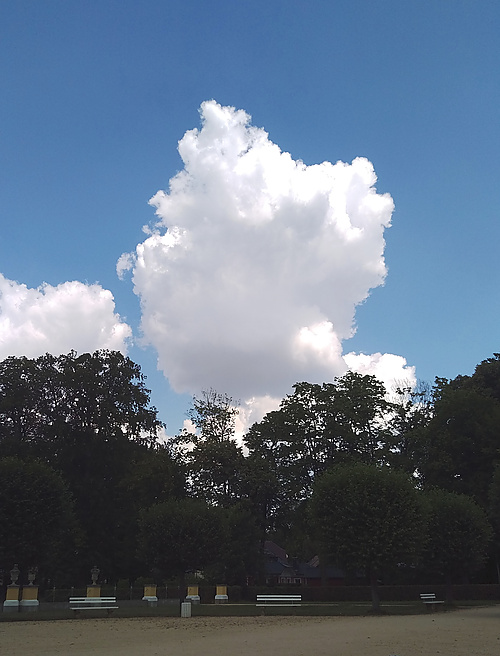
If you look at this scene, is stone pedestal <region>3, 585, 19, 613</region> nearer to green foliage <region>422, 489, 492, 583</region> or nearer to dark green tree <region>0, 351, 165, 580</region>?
dark green tree <region>0, 351, 165, 580</region>

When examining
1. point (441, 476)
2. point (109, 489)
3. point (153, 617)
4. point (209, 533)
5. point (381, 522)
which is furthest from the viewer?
point (109, 489)

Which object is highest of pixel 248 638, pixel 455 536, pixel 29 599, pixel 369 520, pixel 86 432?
pixel 86 432

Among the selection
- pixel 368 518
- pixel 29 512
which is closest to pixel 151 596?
pixel 29 512

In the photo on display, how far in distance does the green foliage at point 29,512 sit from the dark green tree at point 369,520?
13.3 meters

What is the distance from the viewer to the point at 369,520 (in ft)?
99.7

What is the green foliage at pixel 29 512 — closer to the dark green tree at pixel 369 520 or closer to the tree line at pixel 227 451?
the tree line at pixel 227 451

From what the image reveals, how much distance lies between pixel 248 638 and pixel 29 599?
18194 millimetres

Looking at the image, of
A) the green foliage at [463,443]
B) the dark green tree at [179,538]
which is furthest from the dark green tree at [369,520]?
the green foliage at [463,443]

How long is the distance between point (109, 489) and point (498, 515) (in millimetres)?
31079

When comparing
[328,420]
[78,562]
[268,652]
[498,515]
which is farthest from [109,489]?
[268,652]

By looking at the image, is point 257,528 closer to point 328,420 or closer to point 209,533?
point 328,420

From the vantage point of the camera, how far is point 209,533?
111ft

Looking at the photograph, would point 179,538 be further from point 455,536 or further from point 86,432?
point 86,432

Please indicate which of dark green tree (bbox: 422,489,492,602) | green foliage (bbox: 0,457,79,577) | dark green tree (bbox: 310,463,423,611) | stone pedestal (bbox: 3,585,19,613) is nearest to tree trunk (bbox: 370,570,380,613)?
dark green tree (bbox: 310,463,423,611)
